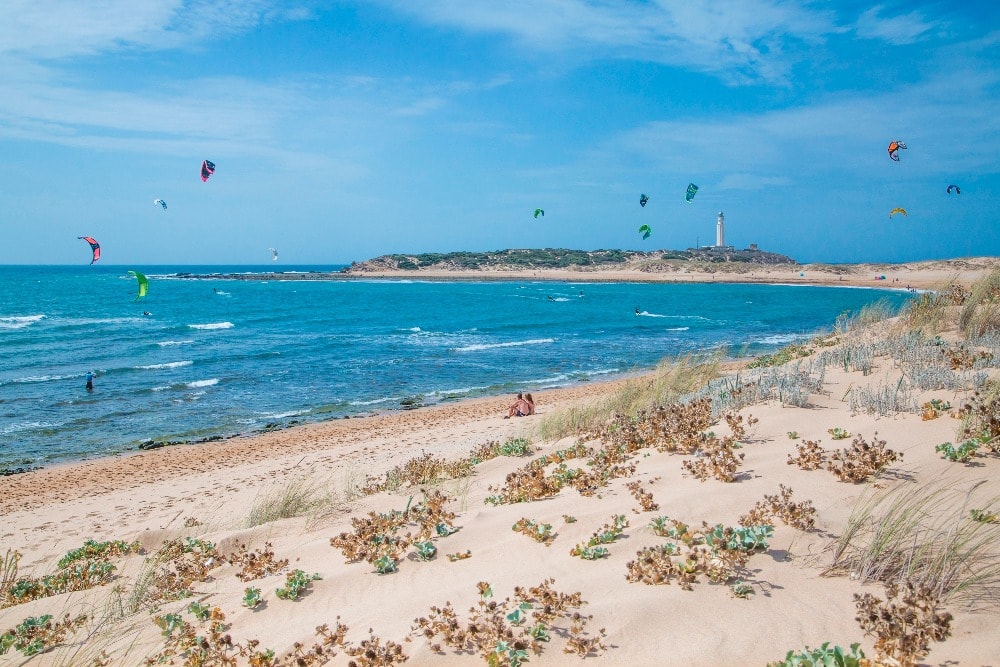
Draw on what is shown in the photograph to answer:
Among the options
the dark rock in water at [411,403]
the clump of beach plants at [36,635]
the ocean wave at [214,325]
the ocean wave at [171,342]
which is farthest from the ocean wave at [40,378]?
the clump of beach plants at [36,635]

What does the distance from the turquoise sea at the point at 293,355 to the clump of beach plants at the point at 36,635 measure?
11451mm

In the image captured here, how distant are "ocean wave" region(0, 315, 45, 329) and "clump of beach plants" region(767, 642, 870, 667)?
45659 mm

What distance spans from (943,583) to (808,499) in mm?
1160

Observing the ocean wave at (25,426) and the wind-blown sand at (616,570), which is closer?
the wind-blown sand at (616,570)

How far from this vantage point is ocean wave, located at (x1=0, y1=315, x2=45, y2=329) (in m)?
37.8

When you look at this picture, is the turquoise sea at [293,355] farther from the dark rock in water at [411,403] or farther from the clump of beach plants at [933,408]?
the clump of beach plants at [933,408]

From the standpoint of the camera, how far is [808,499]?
4.25 meters

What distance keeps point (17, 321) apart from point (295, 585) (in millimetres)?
48400

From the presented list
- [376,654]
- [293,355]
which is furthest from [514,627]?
[293,355]

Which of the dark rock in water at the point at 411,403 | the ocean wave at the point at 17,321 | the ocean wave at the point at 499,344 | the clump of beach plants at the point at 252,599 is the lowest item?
the dark rock in water at the point at 411,403

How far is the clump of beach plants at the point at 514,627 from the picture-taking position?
3.02m

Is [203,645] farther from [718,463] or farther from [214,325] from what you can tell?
[214,325]

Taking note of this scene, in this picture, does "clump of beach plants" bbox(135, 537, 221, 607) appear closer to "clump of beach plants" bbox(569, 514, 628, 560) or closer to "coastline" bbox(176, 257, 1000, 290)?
"clump of beach plants" bbox(569, 514, 628, 560)

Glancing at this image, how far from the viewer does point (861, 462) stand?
457 centimetres
